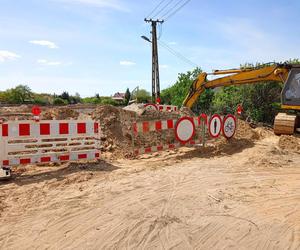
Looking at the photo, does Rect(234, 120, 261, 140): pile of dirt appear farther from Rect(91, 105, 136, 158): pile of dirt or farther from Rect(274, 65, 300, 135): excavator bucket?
Rect(91, 105, 136, 158): pile of dirt

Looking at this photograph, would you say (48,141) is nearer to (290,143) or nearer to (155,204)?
(155,204)

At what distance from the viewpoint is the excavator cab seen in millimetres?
11930

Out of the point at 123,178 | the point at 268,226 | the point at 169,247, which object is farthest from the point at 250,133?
the point at 169,247

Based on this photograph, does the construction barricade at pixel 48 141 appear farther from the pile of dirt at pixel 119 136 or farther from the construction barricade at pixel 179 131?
the construction barricade at pixel 179 131

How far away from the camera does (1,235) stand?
3992 mm

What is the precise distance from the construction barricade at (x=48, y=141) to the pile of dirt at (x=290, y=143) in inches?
252

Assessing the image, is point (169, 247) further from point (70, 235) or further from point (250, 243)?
point (70, 235)

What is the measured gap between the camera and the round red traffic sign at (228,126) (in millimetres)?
10953

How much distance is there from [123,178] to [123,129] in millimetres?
4766

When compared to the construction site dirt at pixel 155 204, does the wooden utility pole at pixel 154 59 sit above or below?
above

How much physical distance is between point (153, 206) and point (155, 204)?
9 cm

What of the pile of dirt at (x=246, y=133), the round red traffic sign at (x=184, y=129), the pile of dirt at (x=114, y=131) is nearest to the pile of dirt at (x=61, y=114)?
the pile of dirt at (x=114, y=131)

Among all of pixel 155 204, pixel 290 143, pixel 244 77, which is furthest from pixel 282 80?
pixel 155 204

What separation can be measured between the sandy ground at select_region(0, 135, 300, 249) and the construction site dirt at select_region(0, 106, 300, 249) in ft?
0.05
